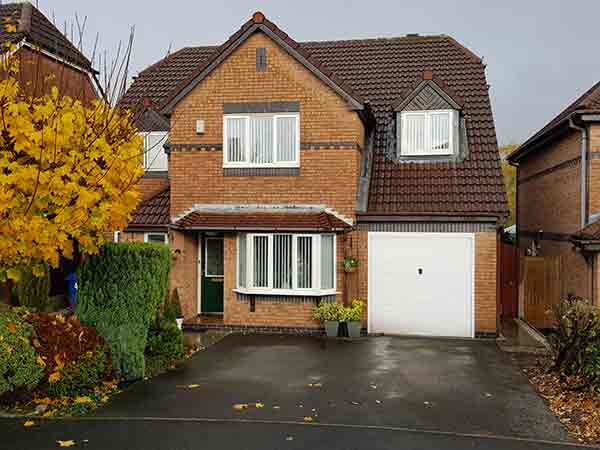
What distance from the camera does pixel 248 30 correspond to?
1572 centimetres

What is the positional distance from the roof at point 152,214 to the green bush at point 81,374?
6.60 m

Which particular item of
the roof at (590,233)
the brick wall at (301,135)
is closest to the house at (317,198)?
the brick wall at (301,135)

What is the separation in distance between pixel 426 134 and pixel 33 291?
9977 millimetres

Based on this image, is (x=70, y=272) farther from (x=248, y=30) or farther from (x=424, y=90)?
(x=424, y=90)

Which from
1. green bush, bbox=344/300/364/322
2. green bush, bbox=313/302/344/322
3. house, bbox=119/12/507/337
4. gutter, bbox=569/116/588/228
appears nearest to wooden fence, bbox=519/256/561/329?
gutter, bbox=569/116/588/228

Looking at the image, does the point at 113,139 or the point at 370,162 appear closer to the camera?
the point at 113,139

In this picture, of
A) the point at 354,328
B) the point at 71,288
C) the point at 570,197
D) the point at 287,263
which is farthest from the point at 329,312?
the point at 71,288

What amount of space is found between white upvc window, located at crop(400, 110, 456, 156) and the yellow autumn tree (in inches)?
357

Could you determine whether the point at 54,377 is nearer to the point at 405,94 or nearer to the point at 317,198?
the point at 317,198

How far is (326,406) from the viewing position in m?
9.38

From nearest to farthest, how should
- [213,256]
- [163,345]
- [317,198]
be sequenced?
[163,345] → [317,198] → [213,256]

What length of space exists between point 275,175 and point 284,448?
903 centimetres

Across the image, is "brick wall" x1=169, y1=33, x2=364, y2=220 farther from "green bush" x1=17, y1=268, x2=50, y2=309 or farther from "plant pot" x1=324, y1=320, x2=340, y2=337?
"green bush" x1=17, y1=268, x2=50, y2=309

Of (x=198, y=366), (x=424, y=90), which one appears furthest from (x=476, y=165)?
(x=198, y=366)
